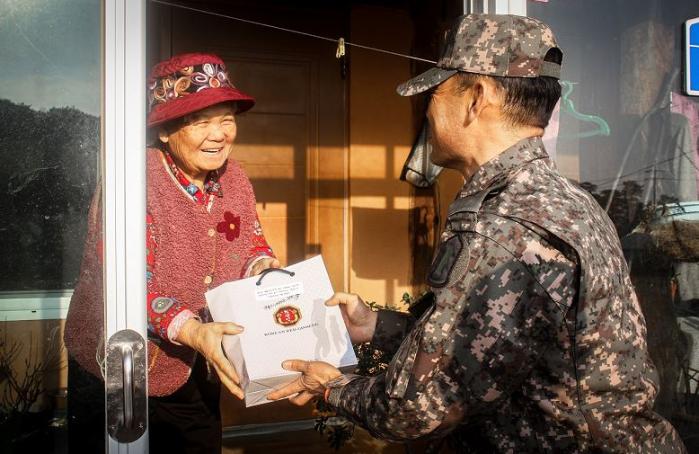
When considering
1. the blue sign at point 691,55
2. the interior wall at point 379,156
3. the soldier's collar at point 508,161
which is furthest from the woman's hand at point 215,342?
the interior wall at point 379,156

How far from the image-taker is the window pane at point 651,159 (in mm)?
2273

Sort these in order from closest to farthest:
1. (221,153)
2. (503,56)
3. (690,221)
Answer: (503,56)
(221,153)
(690,221)

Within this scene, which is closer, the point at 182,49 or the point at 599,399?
the point at 599,399

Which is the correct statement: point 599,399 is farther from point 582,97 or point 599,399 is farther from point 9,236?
point 9,236

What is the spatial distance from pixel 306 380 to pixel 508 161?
81 cm

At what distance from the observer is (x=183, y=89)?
2043mm

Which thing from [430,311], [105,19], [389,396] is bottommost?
[389,396]

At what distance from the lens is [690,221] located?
93.7 inches

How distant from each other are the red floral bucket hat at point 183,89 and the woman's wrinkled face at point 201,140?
0.22 feet

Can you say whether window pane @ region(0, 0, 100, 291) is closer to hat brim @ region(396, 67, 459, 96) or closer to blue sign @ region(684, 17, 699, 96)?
hat brim @ region(396, 67, 459, 96)

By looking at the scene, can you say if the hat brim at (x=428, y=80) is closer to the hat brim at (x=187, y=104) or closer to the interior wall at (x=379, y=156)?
the hat brim at (x=187, y=104)

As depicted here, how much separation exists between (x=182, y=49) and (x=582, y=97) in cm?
229

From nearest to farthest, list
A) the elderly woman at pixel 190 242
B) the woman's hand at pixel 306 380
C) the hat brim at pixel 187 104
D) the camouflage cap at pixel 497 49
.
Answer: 1. the camouflage cap at pixel 497 49
2. the woman's hand at pixel 306 380
3. the elderly woman at pixel 190 242
4. the hat brim at pixel 187 104

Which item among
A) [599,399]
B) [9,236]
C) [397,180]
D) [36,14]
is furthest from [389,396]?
[397,180]
